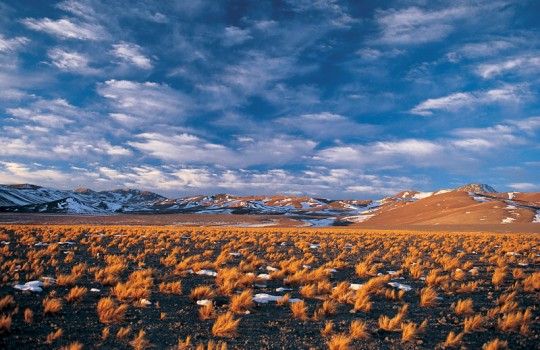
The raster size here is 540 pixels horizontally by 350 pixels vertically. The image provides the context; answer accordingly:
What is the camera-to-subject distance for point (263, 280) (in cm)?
1083

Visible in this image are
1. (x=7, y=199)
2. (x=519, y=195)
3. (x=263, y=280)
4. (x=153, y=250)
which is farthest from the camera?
(x=7, y=199)

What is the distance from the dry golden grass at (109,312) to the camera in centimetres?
683

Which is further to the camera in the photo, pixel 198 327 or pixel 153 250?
pixel 153 250

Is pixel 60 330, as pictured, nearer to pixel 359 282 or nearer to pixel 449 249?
pixel 359 282

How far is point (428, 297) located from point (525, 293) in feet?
12.8

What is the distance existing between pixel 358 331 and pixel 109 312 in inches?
199

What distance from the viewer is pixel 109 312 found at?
6902mm

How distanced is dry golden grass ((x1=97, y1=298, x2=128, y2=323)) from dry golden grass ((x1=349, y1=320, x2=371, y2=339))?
15.4 feet

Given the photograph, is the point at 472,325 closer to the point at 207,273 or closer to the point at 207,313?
the point at 207,313

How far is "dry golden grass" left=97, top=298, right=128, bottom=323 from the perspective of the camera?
22.4ft

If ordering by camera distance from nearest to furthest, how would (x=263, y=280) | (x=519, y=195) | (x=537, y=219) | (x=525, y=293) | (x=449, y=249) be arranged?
(x=525, y=293) < (x=263, y=280) < (x=449, y=249) < (x=537, y=219) < (x=519, y=195)

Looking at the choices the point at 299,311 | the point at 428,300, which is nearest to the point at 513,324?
the point at 428,300

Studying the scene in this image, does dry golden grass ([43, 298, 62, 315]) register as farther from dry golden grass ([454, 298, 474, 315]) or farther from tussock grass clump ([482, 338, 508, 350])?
dry golden grass ([454, 298, 474, 315])

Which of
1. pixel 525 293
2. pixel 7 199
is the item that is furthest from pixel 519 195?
pixel 7 199
